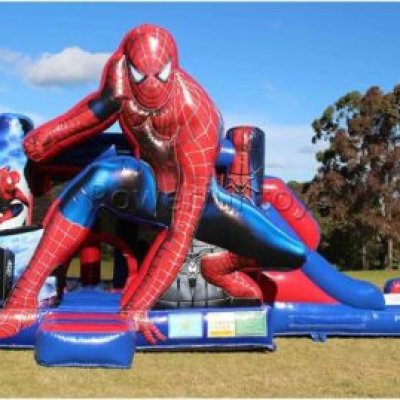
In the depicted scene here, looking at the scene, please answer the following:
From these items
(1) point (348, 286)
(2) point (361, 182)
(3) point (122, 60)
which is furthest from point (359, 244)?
(3) point (122, 60)

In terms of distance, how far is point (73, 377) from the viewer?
4.95 m

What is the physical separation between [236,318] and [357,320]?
1.51m

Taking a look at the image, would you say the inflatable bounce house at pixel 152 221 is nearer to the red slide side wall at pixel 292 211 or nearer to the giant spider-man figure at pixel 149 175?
the giant spider-man figure at pixel 149 175

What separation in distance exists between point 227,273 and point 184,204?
2.56 ft

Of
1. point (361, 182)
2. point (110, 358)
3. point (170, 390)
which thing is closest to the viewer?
point (170, 390)

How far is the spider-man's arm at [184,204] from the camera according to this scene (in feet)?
19.5

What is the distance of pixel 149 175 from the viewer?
6.03 metres

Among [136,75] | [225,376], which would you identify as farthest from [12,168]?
[225,376]

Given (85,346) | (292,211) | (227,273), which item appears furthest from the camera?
(292,211)

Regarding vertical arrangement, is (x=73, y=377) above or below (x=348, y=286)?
below

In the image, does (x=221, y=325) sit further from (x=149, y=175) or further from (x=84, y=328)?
(x=149, y=175)

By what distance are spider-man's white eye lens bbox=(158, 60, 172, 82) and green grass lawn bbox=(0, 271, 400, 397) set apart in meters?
2.40

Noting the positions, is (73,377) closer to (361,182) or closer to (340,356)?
(340,356)

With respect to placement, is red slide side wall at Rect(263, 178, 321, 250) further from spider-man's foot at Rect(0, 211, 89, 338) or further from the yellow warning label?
spider-man's foot at Rect(0, 211, 89, 338)
